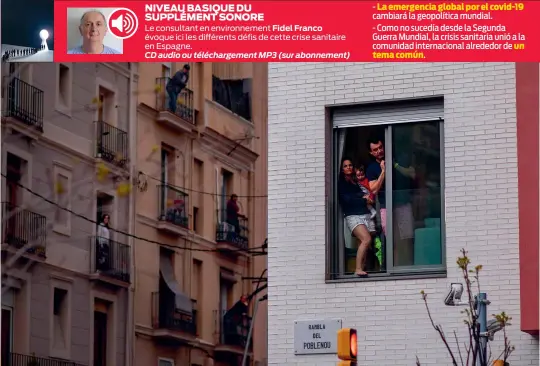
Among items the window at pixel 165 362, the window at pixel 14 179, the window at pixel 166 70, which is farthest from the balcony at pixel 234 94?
the window at pixel 165 362

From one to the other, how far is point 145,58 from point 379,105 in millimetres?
3495

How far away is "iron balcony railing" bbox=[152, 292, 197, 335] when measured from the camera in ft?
65.1

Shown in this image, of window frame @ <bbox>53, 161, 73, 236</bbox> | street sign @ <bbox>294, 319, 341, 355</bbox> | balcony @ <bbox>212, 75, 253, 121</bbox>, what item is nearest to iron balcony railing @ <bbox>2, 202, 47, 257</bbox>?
window frame @ <bbox>53, 161, 73, 236</bbox>

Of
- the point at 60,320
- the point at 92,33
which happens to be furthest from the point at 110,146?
the point at 92,33

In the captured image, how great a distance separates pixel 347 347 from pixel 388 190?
2.98 m

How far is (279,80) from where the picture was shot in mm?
18906

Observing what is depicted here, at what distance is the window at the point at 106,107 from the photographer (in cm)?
2022

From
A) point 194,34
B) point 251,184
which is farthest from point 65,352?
point 194,34

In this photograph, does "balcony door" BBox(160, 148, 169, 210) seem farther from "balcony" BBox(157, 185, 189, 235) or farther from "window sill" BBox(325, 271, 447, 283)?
"window sill" BBox(325, 271, 447, 283)

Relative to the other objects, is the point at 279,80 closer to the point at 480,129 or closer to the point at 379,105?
the point at 379,105

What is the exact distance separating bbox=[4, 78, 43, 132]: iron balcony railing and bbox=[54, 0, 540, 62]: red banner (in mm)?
4084

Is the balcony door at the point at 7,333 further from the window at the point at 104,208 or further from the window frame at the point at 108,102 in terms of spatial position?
the window frame at the point at 108,102

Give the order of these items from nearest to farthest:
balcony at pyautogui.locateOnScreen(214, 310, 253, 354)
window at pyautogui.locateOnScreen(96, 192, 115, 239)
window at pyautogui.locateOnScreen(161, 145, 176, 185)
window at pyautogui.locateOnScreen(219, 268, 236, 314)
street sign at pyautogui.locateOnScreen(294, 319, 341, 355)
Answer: street sign at pyautogui.locateOnScreen(294, 319, 341, 355) → balcony at pyautogui.locateOnScreen(214, 310, 253, 354) → window at pyautogui.locateOnScreen(219, 268, 236, 314) → window at pyautogui.locateOnScreen(96, 192, 115, 239) → window at pyautogui.locateOnScreen(161, 145, 176, 185)

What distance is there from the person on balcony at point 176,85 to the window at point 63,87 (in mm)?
1364
